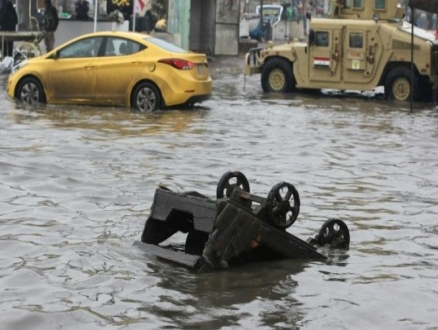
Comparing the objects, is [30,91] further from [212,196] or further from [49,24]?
[212,196]

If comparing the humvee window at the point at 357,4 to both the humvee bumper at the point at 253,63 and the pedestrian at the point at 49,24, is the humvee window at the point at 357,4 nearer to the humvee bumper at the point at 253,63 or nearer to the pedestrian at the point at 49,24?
the humvee bumper at the point at 253,63

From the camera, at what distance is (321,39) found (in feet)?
82.1

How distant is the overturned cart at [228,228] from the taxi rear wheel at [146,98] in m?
11.1

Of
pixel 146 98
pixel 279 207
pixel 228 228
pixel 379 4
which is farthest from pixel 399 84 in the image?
pixel 228 228

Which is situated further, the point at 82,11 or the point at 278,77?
the point at 82,11

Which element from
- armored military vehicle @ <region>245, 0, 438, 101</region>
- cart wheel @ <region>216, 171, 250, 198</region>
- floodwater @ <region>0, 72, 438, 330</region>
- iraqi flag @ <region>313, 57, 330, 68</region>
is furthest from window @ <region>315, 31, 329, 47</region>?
cart wheel @ <region>216, 171, 250, 198</region>

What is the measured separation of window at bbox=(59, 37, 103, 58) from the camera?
65.9 feet

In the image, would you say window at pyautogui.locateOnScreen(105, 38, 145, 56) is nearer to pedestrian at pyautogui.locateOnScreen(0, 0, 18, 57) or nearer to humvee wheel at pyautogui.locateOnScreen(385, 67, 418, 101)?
humvee wheel at pyautogui.locateOnScreen(385, 67, 418, 101)

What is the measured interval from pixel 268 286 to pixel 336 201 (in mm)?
3557

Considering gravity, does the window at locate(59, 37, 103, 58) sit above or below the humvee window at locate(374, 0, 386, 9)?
below

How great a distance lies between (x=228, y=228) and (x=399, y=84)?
17667mm

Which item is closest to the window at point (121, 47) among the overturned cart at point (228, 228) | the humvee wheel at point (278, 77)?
the humvee wheel at point (278, 77)

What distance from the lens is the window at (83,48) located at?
20094mm

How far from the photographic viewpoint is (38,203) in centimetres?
1002
